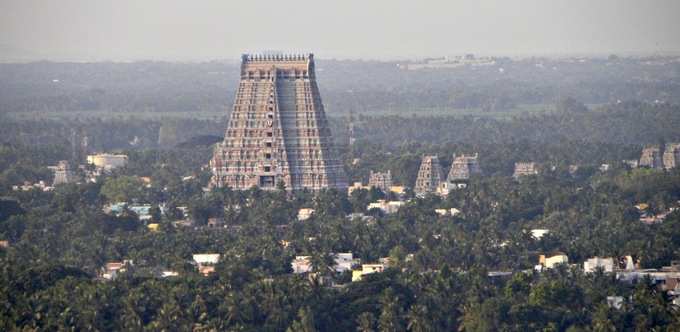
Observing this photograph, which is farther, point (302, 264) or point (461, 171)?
point (461, 171)

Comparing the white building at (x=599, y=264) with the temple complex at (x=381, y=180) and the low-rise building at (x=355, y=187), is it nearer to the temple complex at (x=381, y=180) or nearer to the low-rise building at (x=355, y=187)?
the low-rise building at (x=355, y=187)

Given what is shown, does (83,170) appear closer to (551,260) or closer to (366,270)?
(551,260)

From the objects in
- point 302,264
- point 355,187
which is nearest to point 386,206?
point 355,187

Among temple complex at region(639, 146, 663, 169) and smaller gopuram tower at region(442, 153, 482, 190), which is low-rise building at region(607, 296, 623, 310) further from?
temple complex at region(639, 146, 663, 169)

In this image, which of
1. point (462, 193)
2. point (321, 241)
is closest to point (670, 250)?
point (321, 241)

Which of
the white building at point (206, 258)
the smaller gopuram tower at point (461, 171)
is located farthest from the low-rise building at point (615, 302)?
the smaller gopuram tower at point (461, 171)

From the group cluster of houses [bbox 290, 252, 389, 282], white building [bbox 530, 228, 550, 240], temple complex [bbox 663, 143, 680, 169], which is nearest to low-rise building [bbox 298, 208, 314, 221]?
white building [bbox 530, 228, 550, 240]
